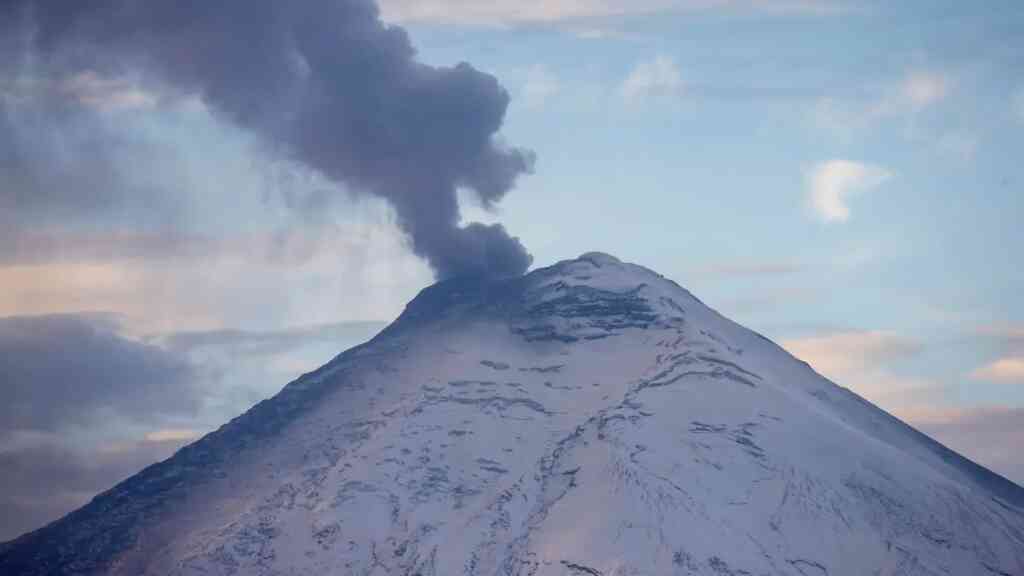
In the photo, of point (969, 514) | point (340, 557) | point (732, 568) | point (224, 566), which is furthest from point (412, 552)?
point (969, 514)

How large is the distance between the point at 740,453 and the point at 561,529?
28.2 meters

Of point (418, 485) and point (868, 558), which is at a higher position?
point (418, 485)

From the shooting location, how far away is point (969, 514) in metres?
193

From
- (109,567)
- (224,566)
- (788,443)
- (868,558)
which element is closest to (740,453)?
(788,443)

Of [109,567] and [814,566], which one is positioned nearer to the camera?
[814,566]

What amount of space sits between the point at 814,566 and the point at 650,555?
18266 millimetres

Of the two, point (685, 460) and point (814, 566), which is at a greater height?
point (685, 460)

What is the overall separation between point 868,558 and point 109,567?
86803 mm

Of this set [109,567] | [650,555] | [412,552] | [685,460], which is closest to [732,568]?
[650,555]

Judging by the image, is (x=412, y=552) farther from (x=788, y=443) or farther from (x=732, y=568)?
(x=788, y=443)

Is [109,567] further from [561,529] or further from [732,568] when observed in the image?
[732,568]

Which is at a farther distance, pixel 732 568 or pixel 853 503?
pixel 853 503

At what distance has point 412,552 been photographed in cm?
18138

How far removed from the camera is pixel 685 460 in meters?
195
